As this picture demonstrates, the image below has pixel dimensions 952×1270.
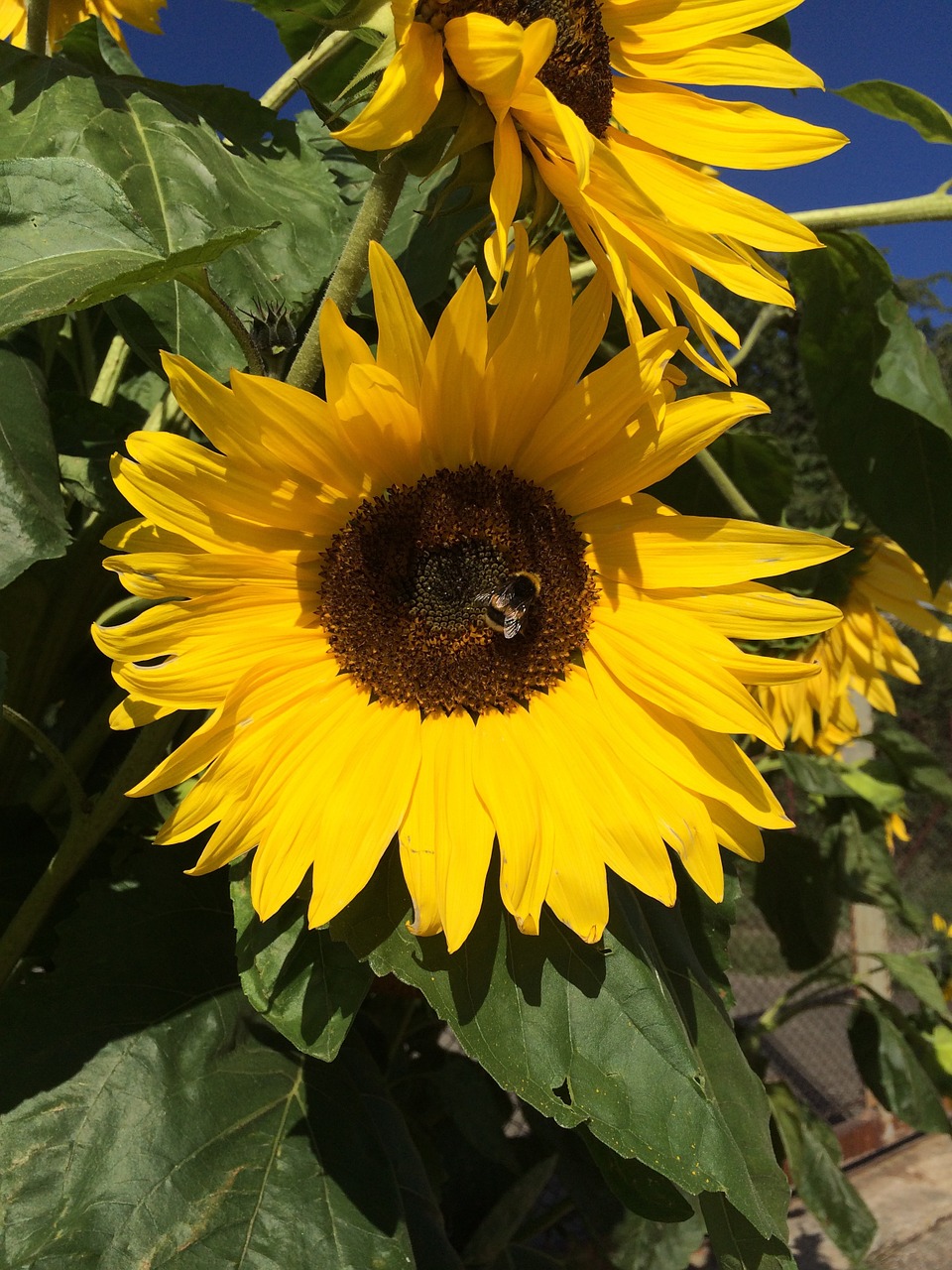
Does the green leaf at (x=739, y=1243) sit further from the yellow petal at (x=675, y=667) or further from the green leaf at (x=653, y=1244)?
the green leaf at (x=653, y=1244)

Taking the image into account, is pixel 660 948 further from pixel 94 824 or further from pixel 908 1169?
pixel 908 1169

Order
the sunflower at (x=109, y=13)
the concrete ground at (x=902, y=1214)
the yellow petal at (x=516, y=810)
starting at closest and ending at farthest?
the yellow petal at (x=516, y=810), the sunflower at (x=109, y=13), the concrete ground at (x=902, y=1214)

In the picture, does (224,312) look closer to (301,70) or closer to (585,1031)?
(301,70)

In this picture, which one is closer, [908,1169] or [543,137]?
[543,137]

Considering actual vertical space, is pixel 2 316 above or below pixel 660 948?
above

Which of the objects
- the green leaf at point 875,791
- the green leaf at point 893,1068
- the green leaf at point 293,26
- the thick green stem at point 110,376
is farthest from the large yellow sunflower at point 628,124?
the green leaf at point 893,1068

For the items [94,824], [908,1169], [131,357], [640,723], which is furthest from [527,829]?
[908,1169]

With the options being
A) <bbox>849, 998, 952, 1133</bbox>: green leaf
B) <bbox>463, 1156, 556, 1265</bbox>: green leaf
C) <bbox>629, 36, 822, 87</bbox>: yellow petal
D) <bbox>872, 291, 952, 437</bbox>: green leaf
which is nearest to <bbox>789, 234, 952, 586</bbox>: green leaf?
<bbox>872, 291, 952, 437</bbox>: green leaf

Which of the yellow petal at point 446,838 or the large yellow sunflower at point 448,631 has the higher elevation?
the large yellow sunflower at point 448,631
